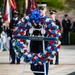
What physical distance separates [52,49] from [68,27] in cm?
1460

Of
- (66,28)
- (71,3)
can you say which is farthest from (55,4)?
(66,28)

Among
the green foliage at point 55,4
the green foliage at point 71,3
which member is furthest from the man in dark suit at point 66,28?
the green foliage at point 71,3

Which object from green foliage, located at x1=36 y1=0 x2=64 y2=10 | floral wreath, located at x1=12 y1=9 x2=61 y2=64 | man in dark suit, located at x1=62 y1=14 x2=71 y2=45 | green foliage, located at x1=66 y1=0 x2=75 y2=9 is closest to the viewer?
floral wreath, located at x1=12 y1=9 x2=61 y2=64

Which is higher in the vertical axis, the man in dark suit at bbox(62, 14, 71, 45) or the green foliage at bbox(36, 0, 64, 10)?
the green foliage at bbox(36, 0, 64, 10)

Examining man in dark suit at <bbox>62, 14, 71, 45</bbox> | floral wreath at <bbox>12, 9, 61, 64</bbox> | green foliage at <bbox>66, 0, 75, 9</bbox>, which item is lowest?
man in dark suit at <bbox>62, 14, 71, 45</bbox>

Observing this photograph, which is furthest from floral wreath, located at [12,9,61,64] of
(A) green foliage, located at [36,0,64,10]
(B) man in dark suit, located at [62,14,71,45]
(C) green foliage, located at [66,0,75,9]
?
(C) green foliage, located at [66,0,75,9]

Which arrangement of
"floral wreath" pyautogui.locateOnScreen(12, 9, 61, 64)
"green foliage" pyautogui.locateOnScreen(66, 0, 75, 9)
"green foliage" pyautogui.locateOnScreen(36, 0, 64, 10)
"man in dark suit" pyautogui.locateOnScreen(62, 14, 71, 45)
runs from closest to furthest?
"floral wreath" pyautogui.locateOnScreen(12, 9, 61, 64), "man in dark suit" pyautogui.locateOnScreen(62, 14, 71, 45), "green foliage" pyautogui.locateOnScreen(36, 0, 64, 10), "green foliage" pyautogui.locateOnScreen(66, 0, 75, 9)

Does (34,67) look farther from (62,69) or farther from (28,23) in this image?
(62,69)

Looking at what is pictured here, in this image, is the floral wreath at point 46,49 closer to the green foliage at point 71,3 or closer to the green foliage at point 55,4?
the green foliage at point 55,4

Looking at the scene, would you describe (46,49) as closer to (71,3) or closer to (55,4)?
(55,4)

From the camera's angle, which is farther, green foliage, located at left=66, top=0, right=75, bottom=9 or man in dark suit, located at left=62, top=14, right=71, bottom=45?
green foliage, located at left=66, top=0, right=75, bottom=9

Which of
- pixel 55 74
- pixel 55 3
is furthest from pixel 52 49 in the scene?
pixel 55 3

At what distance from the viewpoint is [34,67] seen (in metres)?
9.45

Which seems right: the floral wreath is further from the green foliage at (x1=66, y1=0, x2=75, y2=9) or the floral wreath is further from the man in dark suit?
the green foliage at (x1=66, y1=0, x2=75, y2=9)
